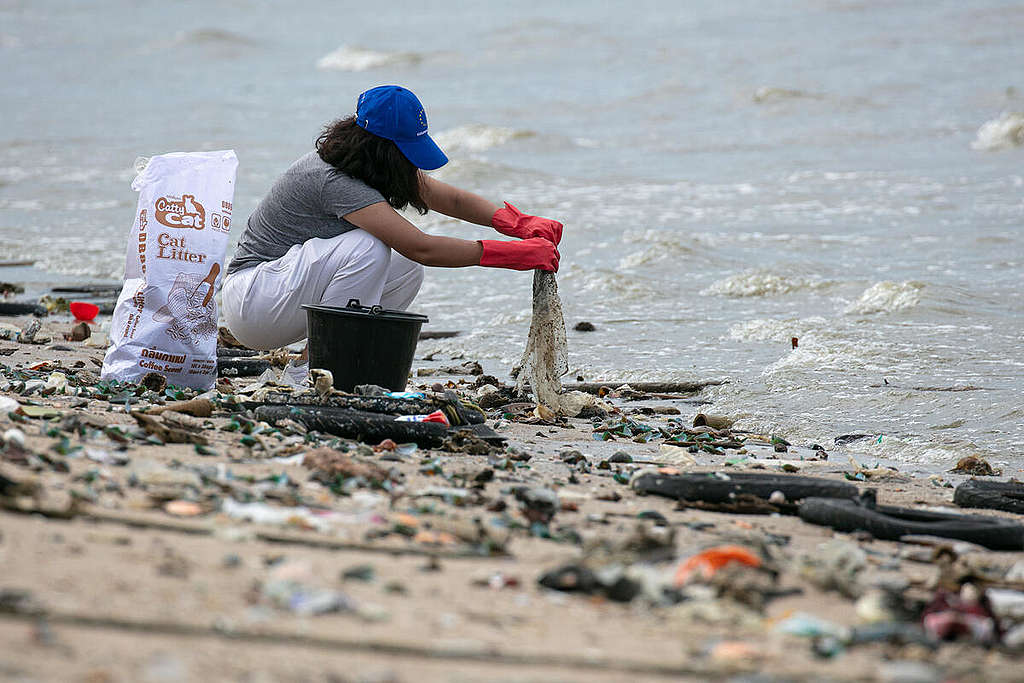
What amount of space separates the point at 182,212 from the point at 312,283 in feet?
2.09

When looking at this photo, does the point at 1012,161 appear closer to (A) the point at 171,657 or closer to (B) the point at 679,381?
(B) the point at 679,381

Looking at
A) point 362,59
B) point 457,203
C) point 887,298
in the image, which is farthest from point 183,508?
point 362,59

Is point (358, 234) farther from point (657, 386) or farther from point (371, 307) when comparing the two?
point (657, 386)

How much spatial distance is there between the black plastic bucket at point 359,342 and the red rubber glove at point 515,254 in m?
0.43

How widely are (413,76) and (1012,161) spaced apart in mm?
19657

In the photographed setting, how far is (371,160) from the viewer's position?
453 centimetres

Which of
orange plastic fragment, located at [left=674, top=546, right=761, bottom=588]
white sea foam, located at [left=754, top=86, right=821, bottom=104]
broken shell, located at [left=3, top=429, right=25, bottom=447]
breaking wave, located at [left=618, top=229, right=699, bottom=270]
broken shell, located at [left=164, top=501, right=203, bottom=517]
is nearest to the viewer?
orange plastic fragment, located at [left=674, top=546, right=761, bottom=588]

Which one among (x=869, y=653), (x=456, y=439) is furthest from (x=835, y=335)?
(x=869, y=653)

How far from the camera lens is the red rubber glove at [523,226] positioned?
478 centimetres

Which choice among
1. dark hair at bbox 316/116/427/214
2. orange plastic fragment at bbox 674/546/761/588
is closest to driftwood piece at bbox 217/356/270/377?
dark hair at bbox 316/116/427/214

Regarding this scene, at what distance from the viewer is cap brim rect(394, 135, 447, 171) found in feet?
14.8

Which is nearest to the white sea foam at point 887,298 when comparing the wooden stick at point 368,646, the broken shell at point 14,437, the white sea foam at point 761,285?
A: the white sea foam at point 761,285

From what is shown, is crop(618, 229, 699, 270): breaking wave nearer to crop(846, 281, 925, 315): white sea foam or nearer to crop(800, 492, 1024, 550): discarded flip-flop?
crop(846, 281, 925, 315): white sea foam

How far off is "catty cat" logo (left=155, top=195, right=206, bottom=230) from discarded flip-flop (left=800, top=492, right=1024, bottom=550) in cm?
285
